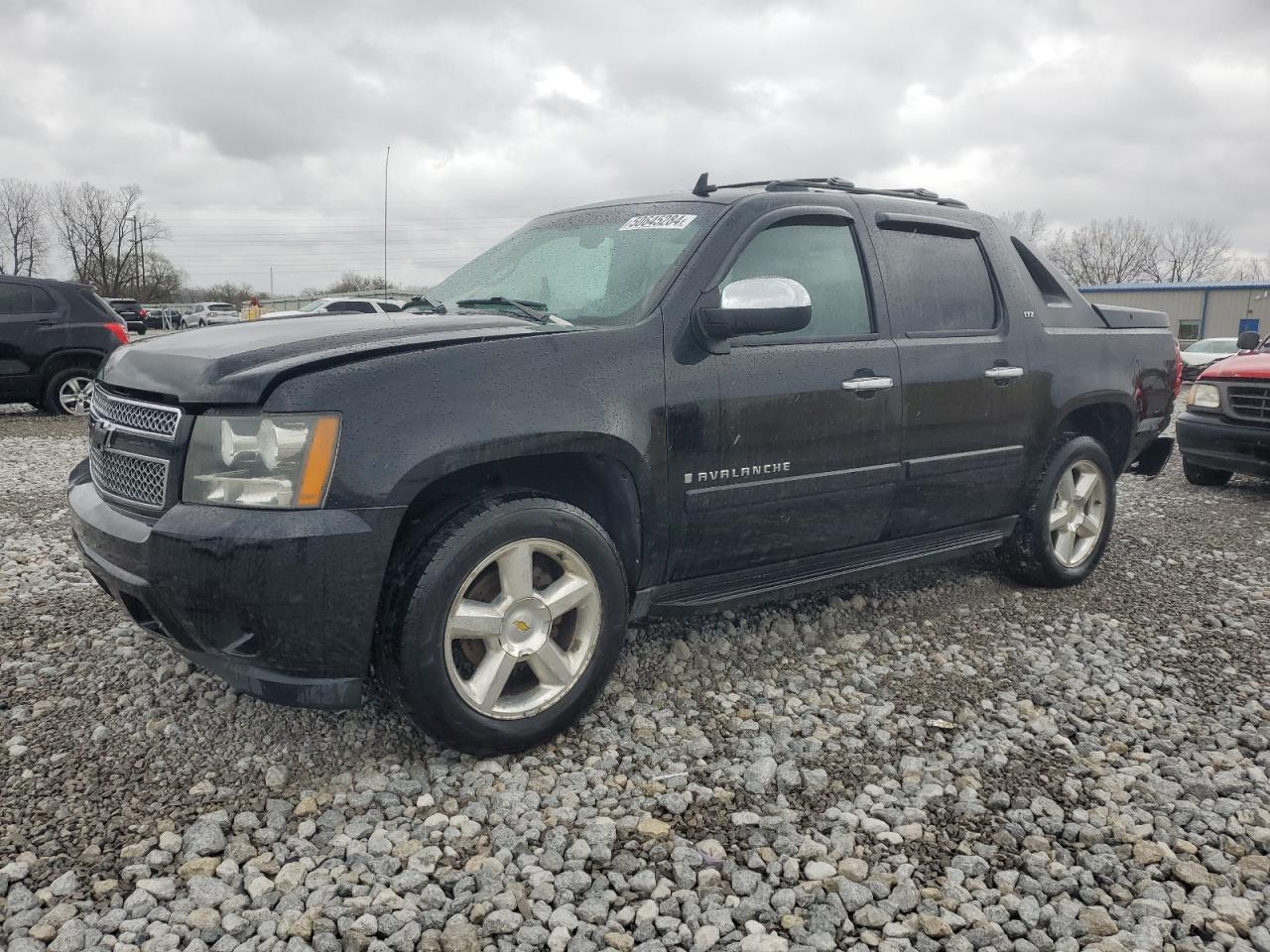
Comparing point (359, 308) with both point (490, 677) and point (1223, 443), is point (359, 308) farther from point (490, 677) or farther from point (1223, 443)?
point (490, 677)

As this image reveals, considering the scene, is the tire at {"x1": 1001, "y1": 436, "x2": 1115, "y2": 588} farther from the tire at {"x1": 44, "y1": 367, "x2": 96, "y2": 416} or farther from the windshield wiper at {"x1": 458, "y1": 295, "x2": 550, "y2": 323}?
the tire at {"x1": 44, "y1": 367, "x2": 96, "y2": 416}

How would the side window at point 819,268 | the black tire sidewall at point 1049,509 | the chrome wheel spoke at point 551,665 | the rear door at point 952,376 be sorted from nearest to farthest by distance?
the chrome wheel spoke at point 551,665, the side window at point 819,268, the rear door at point 952,376, the black tire sidewall at point 1049,509

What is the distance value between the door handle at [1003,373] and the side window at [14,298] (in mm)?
10913

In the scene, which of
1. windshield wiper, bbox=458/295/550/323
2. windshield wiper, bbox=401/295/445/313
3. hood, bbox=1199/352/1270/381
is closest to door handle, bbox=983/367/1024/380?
windshield wiper, bbox=458/295/550/323

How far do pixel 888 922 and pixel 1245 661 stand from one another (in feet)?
8.17

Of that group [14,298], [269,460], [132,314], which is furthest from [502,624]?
[132,314]

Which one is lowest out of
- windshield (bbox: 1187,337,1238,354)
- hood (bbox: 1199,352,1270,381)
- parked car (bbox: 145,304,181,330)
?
hood (bbox: 1199,352,1270,381)

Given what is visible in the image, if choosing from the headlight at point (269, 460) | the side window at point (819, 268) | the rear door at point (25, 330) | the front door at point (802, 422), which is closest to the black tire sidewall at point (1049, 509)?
the front door at point (802, 422)

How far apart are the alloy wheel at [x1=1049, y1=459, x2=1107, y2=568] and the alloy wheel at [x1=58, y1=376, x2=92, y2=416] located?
35.4 feet

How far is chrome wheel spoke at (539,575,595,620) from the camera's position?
2.91 m

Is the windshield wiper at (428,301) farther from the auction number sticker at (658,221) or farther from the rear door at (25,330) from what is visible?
the rear door at (25,330)

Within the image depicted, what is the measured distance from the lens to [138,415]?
2.79 meters

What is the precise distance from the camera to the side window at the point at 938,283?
3.90m

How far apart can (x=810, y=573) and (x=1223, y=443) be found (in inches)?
227
